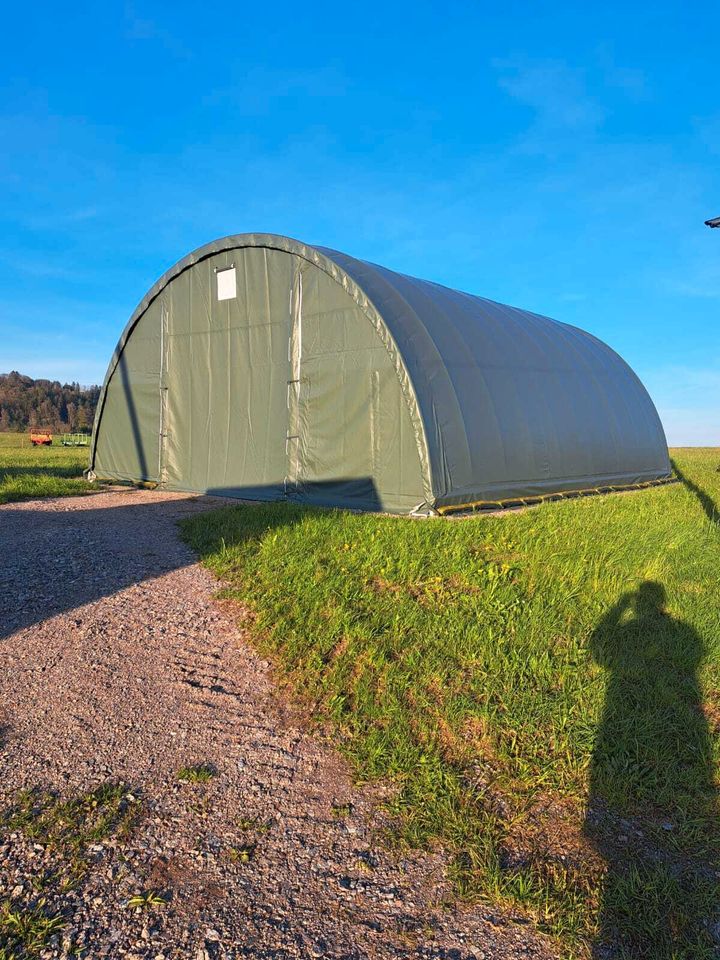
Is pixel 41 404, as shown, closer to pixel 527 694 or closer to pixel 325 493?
pixel 325 493

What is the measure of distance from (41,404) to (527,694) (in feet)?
261

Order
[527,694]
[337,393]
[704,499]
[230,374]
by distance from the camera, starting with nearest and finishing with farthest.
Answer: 1. [527,694]
2. [337,393]
3. [230,374]
4. [704,499]

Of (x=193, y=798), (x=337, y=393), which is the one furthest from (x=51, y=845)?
(x=337, y=393)

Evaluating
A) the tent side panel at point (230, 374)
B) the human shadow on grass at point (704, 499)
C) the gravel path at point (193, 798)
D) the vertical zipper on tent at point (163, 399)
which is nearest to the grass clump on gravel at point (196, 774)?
the gravel path at point (193, 798)

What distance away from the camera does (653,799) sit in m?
3.77

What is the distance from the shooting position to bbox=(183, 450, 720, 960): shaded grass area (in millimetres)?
3123

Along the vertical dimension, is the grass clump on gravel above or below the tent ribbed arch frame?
below

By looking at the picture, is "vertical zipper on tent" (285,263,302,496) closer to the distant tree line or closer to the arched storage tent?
the arched storage tent

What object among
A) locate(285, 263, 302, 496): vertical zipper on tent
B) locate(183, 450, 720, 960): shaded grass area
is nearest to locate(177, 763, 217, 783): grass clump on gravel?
locate(183, 450, 720, 960): shaded grass area

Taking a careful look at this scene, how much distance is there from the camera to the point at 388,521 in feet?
30.2

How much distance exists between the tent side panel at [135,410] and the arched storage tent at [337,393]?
38 millimetres

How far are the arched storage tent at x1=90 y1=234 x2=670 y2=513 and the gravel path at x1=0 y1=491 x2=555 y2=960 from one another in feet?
17.4

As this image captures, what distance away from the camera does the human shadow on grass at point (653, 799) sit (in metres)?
2.86

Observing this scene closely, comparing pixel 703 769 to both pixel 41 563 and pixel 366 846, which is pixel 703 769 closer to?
pixel 366 846
